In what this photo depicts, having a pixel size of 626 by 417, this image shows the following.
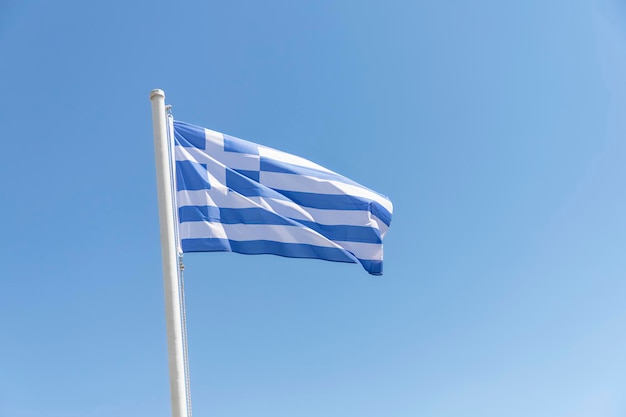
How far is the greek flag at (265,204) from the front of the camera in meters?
9.02

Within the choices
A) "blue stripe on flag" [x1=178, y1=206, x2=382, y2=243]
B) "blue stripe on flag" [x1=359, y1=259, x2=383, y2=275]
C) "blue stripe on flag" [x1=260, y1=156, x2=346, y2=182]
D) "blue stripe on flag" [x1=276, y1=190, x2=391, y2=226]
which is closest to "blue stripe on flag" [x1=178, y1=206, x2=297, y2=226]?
"blue stripe on flag" [x1=178, y1=206, x2=382, y2=243]

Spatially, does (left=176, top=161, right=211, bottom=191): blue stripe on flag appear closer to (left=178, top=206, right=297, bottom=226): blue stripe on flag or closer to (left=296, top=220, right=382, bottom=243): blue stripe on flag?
(left=178, top=206, right=297, bottom=226): blue stripe on flag

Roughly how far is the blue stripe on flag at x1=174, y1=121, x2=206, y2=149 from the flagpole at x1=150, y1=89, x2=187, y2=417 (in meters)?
1.07

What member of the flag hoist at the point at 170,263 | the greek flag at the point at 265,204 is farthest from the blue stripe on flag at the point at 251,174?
the flag hoist at the point at 170,263

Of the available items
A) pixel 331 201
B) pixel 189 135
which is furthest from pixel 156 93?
pixel 331 201

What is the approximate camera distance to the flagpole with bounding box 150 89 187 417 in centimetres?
735

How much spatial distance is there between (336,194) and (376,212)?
894mm

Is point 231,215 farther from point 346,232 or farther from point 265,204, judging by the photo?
point 346,232

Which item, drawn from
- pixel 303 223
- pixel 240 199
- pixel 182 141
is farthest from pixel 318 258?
pixel 182 141

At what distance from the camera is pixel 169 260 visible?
25.0 ft

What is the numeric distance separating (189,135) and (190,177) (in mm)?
711

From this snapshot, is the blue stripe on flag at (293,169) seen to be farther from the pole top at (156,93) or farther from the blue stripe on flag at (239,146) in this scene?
the pole top at (156,93)

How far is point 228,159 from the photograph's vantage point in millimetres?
9609

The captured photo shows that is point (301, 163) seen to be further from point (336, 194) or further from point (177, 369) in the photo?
point (177, 369)
